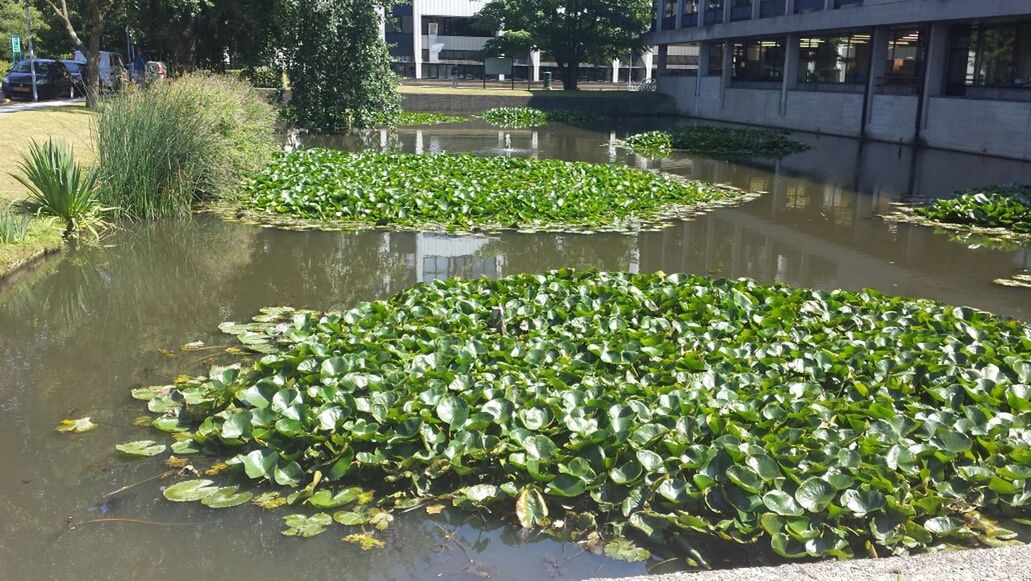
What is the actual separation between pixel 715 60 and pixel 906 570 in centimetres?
4013

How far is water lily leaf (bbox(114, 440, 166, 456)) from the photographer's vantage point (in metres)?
5.19

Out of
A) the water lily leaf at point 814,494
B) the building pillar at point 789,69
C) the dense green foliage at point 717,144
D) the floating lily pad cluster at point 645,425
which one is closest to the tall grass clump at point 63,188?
the floating lily pad cluster at point 645,425

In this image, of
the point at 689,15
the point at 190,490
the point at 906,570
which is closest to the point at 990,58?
the point at 689,15

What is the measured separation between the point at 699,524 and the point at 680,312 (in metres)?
3.14

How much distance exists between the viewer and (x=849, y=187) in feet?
56.9

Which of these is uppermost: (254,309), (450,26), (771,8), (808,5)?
(450,26)

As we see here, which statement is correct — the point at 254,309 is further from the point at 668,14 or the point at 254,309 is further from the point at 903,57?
the point at 668,14

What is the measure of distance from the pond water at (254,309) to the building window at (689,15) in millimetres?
25747

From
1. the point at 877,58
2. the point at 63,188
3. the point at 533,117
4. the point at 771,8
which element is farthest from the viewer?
the point at 533,117

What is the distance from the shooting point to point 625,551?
4215mm

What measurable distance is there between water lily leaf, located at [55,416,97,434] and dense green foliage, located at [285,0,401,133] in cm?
2210

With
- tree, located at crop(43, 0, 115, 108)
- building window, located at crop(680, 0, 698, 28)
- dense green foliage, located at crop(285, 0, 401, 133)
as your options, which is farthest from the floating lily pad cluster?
building window, located at crop(680, 0, 698, 28)

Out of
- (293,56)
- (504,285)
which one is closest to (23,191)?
(504,285)

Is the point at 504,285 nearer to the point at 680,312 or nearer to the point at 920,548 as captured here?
the point at 680,312
